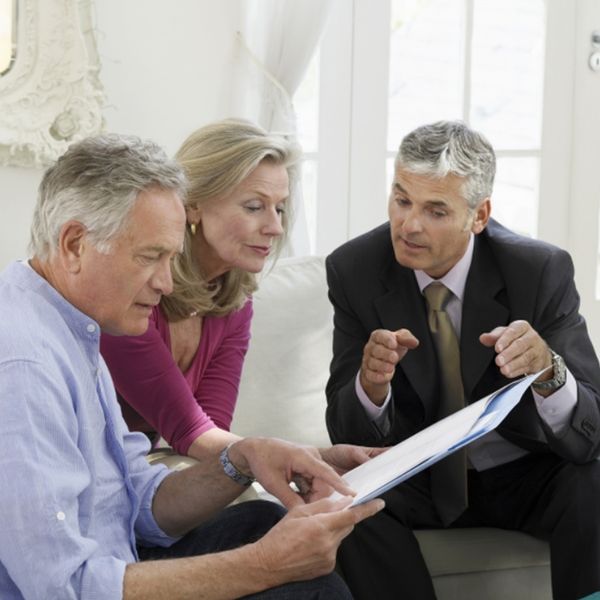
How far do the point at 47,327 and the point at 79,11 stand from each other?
2.13m

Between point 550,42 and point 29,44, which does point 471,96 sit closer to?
point 550,42

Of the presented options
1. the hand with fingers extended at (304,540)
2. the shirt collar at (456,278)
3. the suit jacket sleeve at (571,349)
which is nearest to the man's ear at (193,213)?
the shirt collar at (456,278)

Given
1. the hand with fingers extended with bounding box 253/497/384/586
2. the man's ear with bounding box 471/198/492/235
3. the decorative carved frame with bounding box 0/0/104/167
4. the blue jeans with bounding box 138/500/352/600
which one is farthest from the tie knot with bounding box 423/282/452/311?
the decorative carved frame with bounding box 0/0/104/167

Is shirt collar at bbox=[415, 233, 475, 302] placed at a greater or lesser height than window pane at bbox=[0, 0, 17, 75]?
lesser

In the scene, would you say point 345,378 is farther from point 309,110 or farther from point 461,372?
point 309,110

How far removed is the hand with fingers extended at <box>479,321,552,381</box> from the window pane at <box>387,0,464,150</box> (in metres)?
2.00

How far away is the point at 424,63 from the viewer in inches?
161

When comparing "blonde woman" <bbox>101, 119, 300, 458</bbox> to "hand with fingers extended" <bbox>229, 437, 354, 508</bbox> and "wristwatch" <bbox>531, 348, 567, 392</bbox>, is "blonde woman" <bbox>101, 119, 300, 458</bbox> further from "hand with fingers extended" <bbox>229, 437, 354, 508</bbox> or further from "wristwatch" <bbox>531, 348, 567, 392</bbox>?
"wristwatch" <bbox>531, 348, 567, 392</bbox>

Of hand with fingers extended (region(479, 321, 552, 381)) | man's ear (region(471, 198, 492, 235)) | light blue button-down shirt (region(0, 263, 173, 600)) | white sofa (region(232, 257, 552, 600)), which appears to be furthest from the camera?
white sofa (region(232, 257, 552, 600))

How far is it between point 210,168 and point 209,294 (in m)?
0.26

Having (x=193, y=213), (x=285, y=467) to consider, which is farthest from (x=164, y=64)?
(x=285, y=467)

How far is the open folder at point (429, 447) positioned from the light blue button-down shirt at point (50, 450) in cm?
36

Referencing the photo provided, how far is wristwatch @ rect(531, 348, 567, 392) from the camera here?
2262mm

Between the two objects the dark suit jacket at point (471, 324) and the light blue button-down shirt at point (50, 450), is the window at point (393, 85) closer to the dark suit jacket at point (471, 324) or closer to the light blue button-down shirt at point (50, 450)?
the dark suit jacket at point (471, 324)
